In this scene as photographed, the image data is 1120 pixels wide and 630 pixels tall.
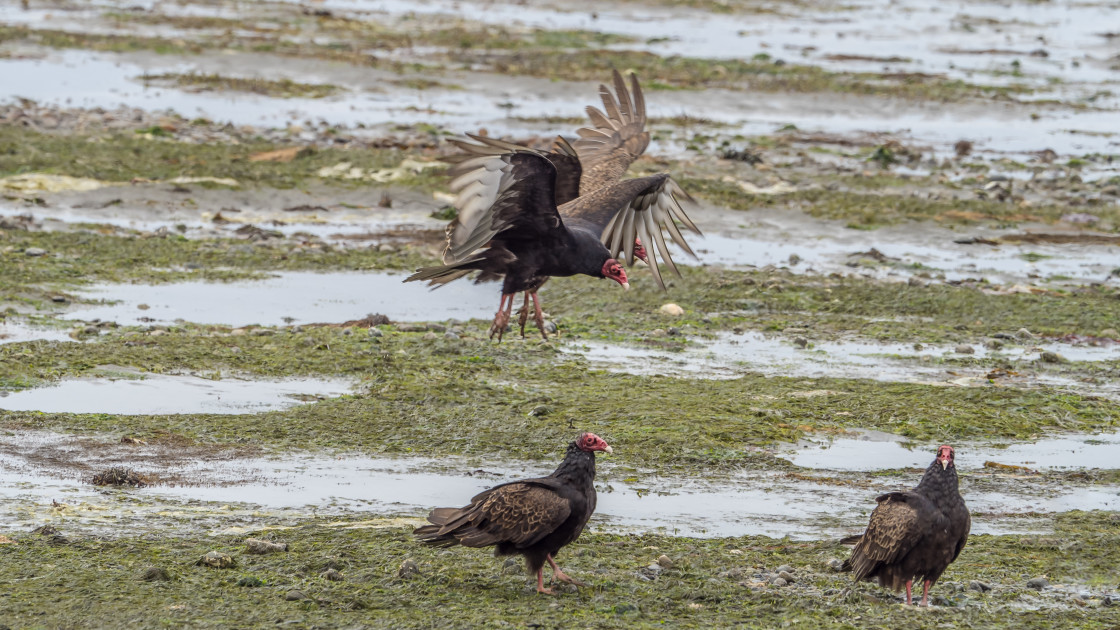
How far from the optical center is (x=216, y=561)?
6809mm

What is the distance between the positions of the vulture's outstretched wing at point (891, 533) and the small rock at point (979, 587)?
52cm

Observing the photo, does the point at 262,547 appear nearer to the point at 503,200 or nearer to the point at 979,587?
the point at 503,200

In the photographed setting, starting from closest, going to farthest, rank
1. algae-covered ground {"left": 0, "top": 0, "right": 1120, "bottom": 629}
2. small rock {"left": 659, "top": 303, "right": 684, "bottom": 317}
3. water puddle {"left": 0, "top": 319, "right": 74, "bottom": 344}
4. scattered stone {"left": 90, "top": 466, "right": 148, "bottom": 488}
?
algae-covered ground {"left": 0, "top": 0, "right": 1120, "bottom": 629} → scattered stone {"left": 90, "top": 466, "right": 148, "bottom": 488} → water puddle {"left": 0, "top": 319, "right": 74, "bottom": 344} → small rock {"left": 659, "top": 303, "right": 684, "bottom": 317}

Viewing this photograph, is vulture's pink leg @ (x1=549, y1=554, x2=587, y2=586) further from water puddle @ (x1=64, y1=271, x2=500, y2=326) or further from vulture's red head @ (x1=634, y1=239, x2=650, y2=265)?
water puddle @ (x1=64, y1=271, x2=500, y2=326)

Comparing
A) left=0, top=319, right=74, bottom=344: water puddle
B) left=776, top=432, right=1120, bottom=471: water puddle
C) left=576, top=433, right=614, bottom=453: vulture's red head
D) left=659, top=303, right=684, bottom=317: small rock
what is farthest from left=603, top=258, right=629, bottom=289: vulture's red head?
left=0, top=319, right=74, bottom=344: water puddle

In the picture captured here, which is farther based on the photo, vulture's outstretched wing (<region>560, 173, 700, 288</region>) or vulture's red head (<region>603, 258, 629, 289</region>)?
vulture's outstretched wing (<region>560, 173, 700, 288</region>)

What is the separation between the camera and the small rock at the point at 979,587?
22.8 ft

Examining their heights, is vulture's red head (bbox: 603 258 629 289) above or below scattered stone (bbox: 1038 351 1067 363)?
above

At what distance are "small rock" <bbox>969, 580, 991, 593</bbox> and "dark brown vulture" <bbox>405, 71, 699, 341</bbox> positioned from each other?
285 centimetres

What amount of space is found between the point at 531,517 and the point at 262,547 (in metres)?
1.45

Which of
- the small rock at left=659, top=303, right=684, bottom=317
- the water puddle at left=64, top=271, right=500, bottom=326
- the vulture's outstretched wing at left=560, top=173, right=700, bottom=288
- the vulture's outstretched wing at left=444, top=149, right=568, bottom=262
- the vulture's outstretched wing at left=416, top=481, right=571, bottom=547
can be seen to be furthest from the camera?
the small rock at left=659, top=303, right=684, bottom=317

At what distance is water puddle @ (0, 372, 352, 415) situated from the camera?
9.78 metres

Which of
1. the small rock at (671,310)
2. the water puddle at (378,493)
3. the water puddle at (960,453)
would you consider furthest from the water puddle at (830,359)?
the water puddle at (378,493)

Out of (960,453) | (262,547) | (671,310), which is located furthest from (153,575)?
(671,310)
